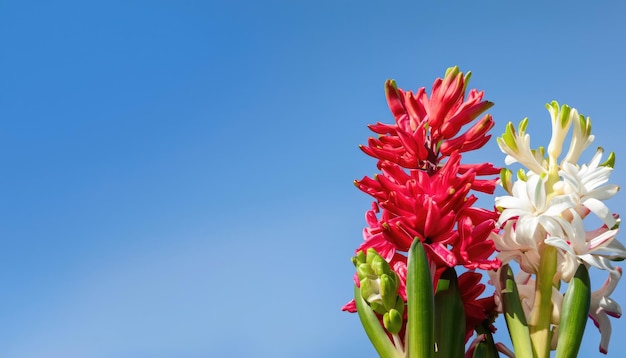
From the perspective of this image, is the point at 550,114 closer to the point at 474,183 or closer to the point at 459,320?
the point at 474,183

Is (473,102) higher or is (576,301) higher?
(473,102)

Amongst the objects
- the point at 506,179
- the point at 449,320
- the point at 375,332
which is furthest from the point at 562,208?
the point at 375,332

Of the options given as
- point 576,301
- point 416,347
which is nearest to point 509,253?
point 576,301

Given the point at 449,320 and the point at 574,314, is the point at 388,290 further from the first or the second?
the point at 574,314

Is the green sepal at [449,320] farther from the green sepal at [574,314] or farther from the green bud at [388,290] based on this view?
the green sepal at [574,314]

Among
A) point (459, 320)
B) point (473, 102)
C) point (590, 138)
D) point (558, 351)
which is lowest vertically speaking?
point (558, 351)

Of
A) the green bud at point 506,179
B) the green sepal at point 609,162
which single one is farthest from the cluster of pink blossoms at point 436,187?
the green sepal at point 609,162

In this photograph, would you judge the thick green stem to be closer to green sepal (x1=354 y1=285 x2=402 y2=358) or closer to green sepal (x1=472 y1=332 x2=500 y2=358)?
green sepal (x1=472 y1=332 x2=500 y2=358)

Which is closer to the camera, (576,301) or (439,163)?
(576,301)
